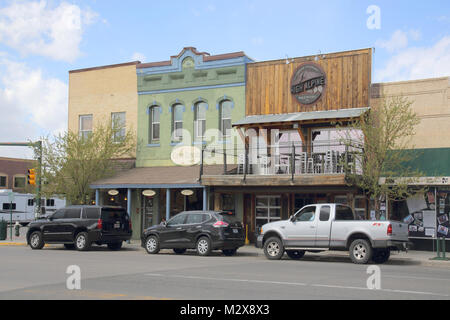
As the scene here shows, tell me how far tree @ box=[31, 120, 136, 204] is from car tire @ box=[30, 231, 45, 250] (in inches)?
173

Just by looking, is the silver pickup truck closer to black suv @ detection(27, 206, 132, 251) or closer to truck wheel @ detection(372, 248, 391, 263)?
truck wheel @ detection(372, 248, 391, 263)

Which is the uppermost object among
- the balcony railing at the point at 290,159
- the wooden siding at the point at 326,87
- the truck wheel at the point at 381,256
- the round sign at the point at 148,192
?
the wooden siding at the point at 326,87

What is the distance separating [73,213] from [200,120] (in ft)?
25.7

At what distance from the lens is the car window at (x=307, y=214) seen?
18.1 metres

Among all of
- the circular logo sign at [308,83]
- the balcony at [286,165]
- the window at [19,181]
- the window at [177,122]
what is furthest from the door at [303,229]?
the window at [19,181]

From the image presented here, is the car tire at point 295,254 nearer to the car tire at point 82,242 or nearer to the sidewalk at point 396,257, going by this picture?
the sidewalk at point 396,257

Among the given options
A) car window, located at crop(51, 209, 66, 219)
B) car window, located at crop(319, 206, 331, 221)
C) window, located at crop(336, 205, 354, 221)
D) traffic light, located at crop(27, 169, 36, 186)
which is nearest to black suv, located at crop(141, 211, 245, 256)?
car window, located at crop(319, 206, 331, 221)

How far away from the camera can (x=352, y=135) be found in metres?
23.0

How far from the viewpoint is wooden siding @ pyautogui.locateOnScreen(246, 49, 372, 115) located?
23000mm

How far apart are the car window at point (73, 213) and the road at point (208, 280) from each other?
4.70 meters

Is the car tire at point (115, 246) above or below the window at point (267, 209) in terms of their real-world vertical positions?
below

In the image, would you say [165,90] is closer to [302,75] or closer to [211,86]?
[211,86]

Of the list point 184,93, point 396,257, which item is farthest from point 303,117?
point 184,93

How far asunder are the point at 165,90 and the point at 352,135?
990 centimetres
